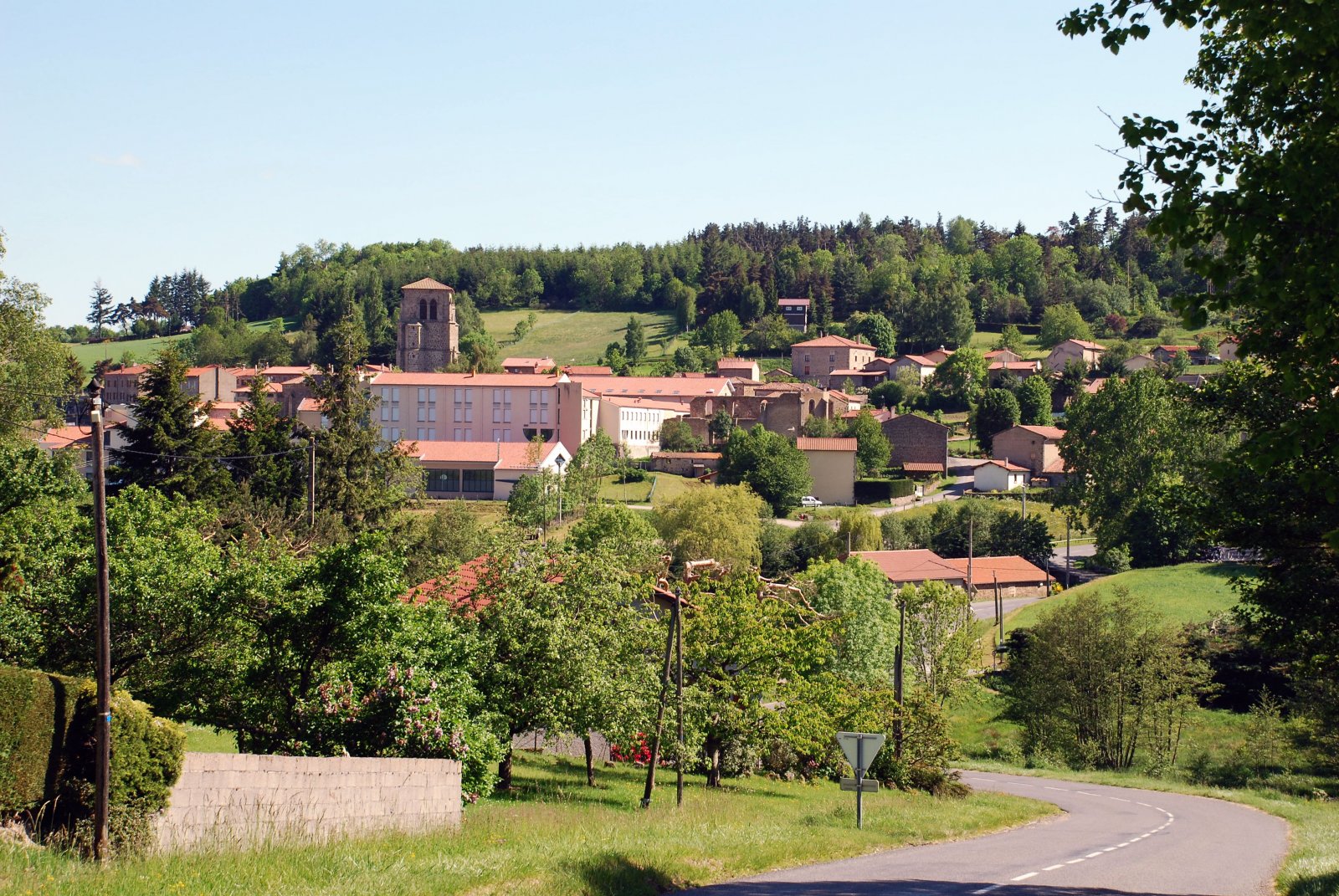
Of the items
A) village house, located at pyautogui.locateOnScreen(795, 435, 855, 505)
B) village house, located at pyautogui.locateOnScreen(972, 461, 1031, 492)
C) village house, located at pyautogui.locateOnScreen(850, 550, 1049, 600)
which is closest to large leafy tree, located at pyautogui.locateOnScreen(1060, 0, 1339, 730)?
village house, located at pyautogui.locateOnScreen(850, 550, 1049, 600)

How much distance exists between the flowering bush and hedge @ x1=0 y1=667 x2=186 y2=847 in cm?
630

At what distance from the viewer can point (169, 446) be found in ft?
167

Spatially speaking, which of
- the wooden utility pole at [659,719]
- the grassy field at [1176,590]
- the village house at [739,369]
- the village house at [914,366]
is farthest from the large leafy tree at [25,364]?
the village house at [914,366]

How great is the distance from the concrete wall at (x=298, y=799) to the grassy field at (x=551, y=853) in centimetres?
69

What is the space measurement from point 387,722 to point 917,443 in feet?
359

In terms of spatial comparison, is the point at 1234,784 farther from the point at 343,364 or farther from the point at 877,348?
the point at 877,348

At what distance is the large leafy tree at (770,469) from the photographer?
360 feet

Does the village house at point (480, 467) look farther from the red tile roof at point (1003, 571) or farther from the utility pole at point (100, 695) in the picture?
the utility pole at point (100, 695)

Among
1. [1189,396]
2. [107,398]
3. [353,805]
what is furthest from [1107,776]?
[107,398]

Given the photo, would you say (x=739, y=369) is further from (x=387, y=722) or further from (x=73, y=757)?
(x=73, y=757)

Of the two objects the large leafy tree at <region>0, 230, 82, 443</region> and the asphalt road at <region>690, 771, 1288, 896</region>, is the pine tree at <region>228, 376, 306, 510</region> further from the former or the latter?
the asphalt road at <region>690, 771, 1288, 896</region>

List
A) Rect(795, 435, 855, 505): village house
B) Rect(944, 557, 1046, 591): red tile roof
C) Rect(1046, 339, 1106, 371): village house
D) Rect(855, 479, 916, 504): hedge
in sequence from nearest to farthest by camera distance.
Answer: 1. Rect(944, 557, 1046, 591): red tile roof
2. Rect(855, 479, 916, 504): hedge
3. Rect(795, 435, 855, 505): village house
4. Rect(1046, 339, 1106, 371): village house

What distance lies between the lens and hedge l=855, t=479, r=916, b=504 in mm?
113250

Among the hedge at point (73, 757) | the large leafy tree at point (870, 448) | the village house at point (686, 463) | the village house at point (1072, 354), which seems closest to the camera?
the hedge at point (73, 757)
